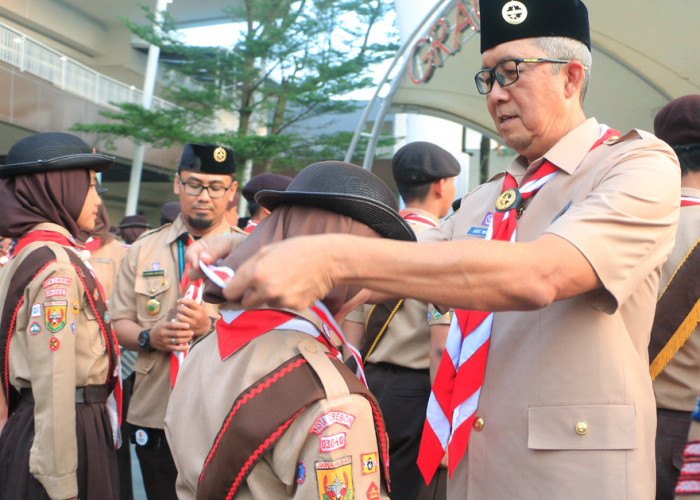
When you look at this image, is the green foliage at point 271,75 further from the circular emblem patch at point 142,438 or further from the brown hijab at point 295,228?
the brown hijab at point 295,228

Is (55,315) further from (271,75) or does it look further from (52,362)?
(271,75)

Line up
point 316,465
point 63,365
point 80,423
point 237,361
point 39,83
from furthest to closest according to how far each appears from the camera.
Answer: point 39,83 → point 80,423 → point 63,365 → point 237,361 → point 316,465

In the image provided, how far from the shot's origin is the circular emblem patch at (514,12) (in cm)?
194

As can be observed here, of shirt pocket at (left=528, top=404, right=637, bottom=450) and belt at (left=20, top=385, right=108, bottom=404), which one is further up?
shirt pocket at (left=528, top=404, right=637, bottom=450)

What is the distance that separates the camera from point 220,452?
1640mm

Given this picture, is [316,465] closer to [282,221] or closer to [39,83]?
[282,221]

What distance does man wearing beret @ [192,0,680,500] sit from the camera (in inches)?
54.2

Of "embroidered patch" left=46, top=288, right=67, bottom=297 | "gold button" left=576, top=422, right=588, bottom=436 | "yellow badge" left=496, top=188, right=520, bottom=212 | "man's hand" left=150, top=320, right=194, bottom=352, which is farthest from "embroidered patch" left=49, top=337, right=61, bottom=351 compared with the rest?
"gold button" left=576, top=422, right=588, bottom=436

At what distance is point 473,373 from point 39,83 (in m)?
19.1

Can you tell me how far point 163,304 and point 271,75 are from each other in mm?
15865

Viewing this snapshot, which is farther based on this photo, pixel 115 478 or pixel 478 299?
pixel 115 478

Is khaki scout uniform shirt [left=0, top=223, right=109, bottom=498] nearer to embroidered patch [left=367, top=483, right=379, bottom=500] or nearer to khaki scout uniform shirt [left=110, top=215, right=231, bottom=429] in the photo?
khaki scout uniform shirt [left=110, top=215, right=231, bottom=429]

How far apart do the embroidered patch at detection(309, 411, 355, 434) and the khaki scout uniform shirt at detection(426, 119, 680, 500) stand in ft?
1.68

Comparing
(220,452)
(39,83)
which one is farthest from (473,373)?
(39,83)
